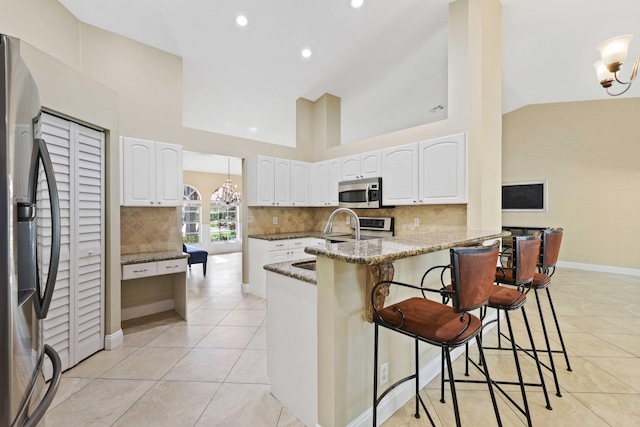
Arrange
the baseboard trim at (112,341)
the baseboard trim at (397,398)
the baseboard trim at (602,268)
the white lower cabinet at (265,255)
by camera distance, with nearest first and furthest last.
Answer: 1. the baseboard trim at (397,398)
2. the baseboard trim at (112,341)
3. the white lower cabinet at (265,255)
4. the baseboard trim at (602,268)

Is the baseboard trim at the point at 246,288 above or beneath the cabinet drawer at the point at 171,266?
beneath

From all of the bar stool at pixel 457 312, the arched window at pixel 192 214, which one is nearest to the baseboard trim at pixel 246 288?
the bar stool at pixel 457 312

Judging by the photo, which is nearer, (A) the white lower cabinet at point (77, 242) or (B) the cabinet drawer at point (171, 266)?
(A) the white lower cabinet at point (77, 242)

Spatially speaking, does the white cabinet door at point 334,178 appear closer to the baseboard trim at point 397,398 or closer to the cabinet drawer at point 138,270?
the cabinet drawer at point 138,270

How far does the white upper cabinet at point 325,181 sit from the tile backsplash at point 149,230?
223cm

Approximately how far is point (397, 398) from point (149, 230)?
129 inches

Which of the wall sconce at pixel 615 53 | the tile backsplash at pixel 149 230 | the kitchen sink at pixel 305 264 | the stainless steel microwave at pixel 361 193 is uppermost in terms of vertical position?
the wall sconce at pixel 615 53

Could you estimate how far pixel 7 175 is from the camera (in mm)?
646

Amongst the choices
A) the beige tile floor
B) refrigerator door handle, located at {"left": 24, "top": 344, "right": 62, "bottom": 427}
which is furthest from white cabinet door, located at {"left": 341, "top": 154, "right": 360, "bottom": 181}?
refrigerator door handle, located at {"left": 24, "top": 344, "right": 62, "bottom": 427}

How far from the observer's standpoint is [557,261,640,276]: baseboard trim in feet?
17.2

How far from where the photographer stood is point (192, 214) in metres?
8.92

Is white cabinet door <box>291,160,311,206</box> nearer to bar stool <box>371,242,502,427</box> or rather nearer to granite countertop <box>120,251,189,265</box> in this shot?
granite countertop <box>120,251,189,265</box>

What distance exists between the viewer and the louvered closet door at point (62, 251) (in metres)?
2.03

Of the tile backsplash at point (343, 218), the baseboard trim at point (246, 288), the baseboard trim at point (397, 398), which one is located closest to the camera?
the baseboard trim at point (397, 398)
